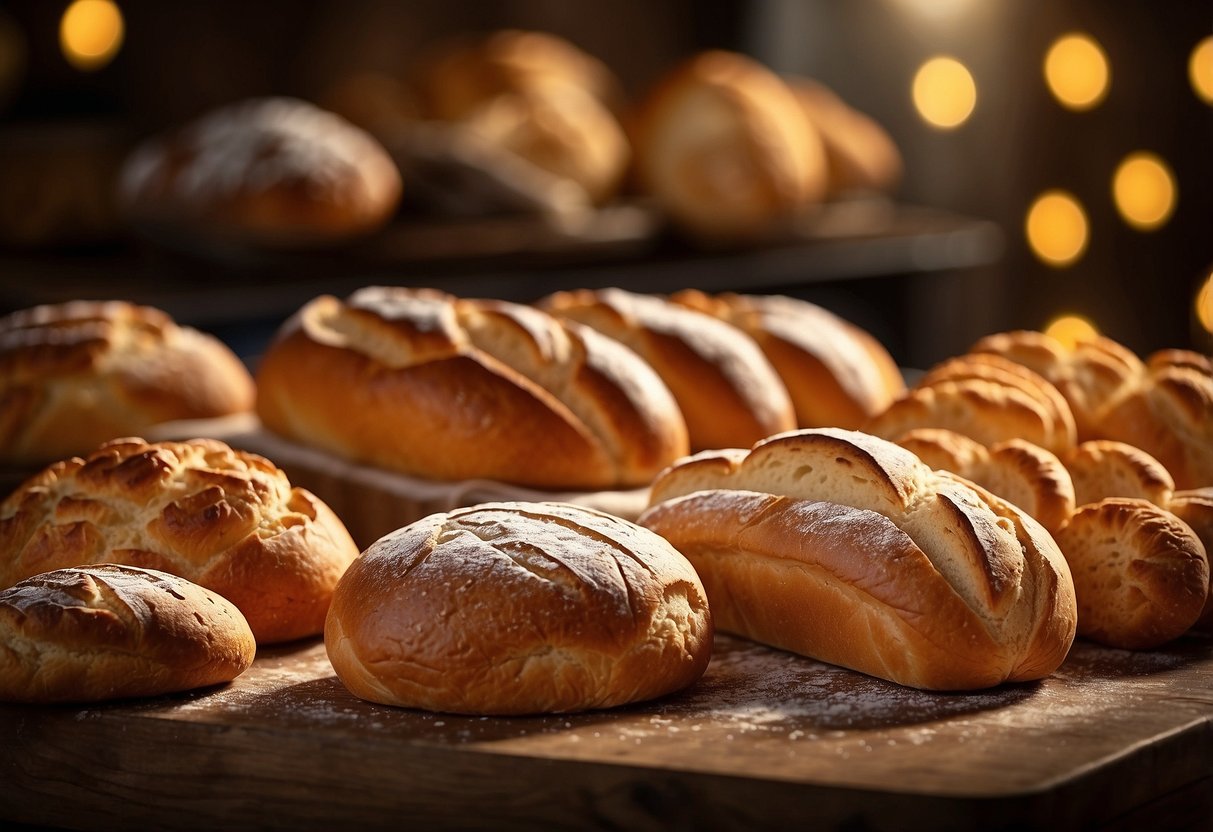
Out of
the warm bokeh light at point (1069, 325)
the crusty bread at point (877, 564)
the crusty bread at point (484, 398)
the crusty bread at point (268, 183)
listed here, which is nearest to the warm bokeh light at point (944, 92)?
the warm bokeh light at point (1069, 325)

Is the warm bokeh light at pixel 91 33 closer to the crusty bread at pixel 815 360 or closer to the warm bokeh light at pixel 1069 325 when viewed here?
the crusty bread at pixel 815 360

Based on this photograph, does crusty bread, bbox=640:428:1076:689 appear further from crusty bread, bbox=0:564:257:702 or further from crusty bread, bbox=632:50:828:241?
crusty bread, bbox=632:50:828:241

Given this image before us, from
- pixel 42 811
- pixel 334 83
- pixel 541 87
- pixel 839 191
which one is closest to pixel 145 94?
pixel 334 83

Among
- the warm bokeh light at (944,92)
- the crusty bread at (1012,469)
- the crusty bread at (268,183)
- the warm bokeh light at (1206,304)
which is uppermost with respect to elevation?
the warm bokeh light at (944,92)

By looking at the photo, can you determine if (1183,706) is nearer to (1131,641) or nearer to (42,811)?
(1131,641)

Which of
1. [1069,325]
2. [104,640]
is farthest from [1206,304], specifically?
[104,640]
